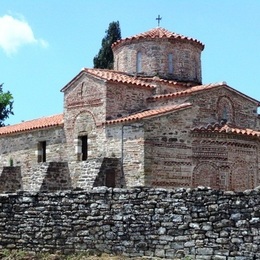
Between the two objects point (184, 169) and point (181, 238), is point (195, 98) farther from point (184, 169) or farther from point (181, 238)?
point (181, 238)

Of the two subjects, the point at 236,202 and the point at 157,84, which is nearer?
the point at 236,202

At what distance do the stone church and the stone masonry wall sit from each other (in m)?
6.83

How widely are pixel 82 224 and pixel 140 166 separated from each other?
7.22 meters

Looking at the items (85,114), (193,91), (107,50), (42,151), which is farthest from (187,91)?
(107,50)

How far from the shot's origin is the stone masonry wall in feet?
28.0

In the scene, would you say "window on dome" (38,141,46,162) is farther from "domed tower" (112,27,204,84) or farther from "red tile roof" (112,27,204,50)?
"red tile roof" (112,27,204,50)

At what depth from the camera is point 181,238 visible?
8.99 m

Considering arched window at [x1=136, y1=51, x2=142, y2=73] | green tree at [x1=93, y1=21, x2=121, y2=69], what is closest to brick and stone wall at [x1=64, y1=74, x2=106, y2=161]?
arched window at [x1=136, y1=51, x2=142, y2=73]

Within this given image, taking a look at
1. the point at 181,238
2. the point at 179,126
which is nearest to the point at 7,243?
the point at 181,238

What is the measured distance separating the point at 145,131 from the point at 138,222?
25.7ft

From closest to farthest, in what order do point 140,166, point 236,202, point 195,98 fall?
point 236,202, point 140,166, point 195,98

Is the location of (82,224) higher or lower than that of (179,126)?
lower

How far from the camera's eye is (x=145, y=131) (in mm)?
17031

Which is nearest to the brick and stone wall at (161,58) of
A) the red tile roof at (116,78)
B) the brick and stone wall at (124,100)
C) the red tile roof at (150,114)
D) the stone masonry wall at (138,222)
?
the red tile roof at (116,78)
